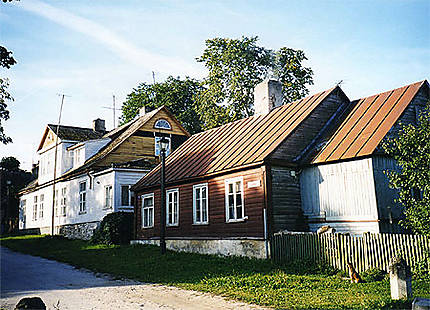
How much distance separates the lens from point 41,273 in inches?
591

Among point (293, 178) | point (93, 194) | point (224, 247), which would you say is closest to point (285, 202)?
point (293, 178)

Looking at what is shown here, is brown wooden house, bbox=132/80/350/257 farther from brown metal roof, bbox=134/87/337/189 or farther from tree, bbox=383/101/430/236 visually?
tree, bbox=383/101/430/236

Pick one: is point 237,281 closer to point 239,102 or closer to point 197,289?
point 197,289

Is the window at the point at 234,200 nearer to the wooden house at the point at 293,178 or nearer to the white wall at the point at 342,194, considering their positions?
the wooden house at the point at 293,178

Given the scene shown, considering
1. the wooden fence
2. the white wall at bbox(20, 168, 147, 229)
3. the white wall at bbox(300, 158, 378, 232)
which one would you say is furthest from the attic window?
the wooden fence

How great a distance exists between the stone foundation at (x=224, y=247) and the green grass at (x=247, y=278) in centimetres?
55

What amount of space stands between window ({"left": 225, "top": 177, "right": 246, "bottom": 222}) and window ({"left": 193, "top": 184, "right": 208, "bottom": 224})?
1.50m

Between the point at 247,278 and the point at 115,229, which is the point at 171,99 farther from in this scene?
the point at 247,278

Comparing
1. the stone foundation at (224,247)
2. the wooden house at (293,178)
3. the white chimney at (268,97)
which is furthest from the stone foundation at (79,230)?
the white chimney at (268,97)

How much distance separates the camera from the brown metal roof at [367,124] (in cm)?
1544

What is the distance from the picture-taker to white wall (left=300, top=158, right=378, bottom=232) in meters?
14.8

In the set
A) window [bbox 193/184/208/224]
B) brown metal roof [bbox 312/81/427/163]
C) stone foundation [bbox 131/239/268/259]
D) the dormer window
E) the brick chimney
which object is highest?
the brick chimney

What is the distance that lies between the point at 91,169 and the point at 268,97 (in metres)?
12.9

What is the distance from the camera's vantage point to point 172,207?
21.3m
